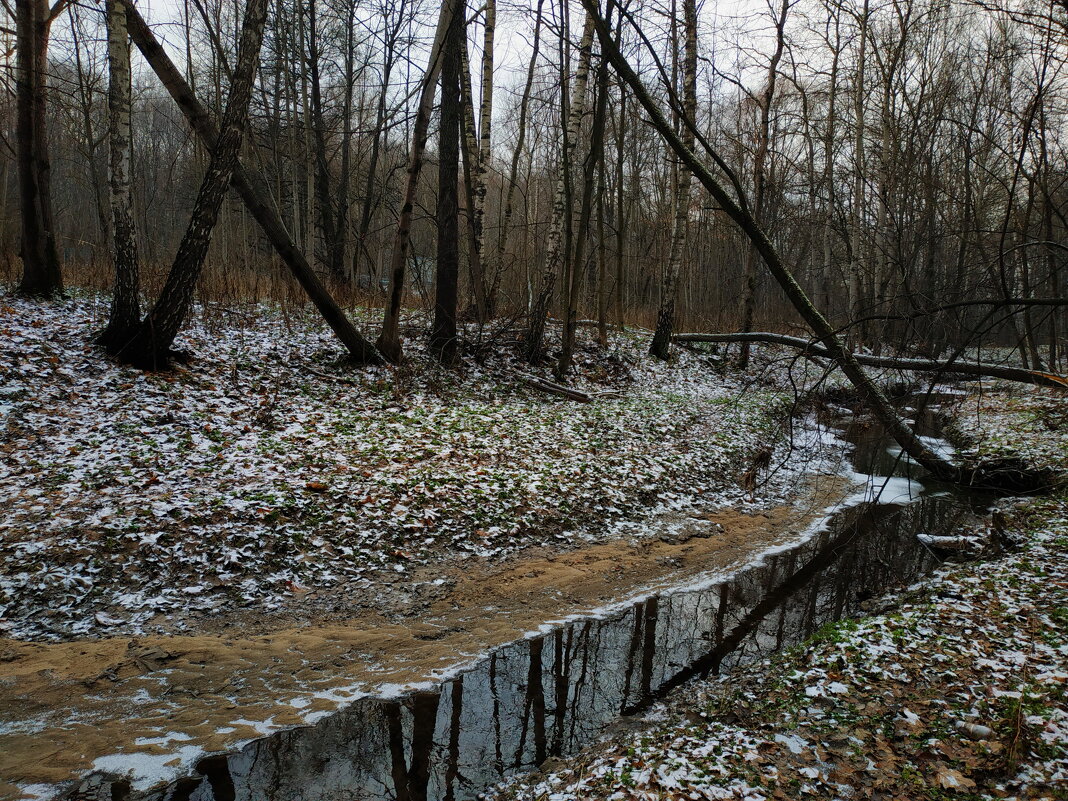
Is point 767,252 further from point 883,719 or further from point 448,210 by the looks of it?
point 448,210

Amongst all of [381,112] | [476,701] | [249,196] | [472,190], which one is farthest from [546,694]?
[381,112]

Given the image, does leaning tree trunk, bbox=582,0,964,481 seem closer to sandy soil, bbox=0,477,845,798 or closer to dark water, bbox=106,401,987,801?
dark water, bbox=106,401,987,801

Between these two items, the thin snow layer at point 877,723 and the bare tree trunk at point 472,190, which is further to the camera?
the bare tree trunk at point 472,190

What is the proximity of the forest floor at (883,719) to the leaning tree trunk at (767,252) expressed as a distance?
4.94 feet

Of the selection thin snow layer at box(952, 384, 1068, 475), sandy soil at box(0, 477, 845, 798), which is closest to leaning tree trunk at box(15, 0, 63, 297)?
sandy soil at box(0, 477, 845, 798)

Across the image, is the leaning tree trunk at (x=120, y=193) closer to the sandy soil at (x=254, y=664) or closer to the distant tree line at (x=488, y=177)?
the distant tree line at (x=488, y=177)

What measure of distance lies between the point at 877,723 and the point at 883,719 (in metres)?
0.06

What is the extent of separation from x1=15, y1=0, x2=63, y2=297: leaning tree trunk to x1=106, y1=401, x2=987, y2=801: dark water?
10.2 metres

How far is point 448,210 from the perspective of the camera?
1095 centimetres

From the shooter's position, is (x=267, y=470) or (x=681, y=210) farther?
(x=681, y=210)

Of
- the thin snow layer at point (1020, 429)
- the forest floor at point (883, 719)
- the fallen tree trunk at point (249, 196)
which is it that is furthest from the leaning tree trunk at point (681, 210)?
the forest floor at point (883, 719)

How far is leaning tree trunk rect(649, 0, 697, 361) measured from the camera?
1302cm

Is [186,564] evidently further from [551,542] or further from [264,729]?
[551,542]

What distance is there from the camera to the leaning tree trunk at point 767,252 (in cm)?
440
